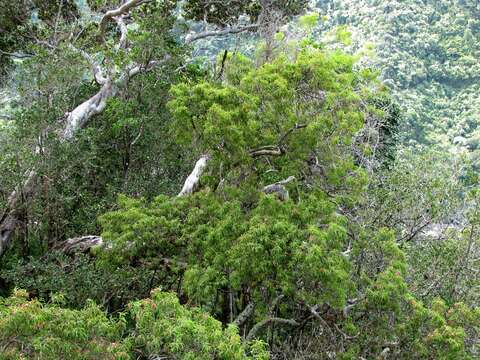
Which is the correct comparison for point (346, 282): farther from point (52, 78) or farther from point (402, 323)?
point (52, 78)

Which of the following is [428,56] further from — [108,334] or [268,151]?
[108,334]

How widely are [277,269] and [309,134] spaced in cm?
291

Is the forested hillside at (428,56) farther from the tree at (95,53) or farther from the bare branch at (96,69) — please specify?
the bare branch at (96,69)

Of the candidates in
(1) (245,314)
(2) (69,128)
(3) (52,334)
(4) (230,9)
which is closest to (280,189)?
(1) (245,314)

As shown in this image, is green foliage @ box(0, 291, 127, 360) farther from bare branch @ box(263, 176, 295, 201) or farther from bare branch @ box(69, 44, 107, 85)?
bare branch @ box(69, 44, 107, 85)

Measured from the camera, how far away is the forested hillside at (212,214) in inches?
276

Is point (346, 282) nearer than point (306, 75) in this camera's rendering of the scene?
Yes

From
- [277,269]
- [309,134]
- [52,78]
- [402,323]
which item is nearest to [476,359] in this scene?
[402,323]

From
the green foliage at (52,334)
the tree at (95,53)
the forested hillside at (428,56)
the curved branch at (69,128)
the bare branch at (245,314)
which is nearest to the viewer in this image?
the green foliage at (52,334)

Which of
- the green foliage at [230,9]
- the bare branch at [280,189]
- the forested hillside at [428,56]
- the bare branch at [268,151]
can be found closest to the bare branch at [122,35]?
the green foliage at [230,9]

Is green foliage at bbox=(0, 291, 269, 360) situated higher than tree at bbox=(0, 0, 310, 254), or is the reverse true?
tree at bbox=(0, 0, 310, 254)

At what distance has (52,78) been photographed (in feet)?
35.9

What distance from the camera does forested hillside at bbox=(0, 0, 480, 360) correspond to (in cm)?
702

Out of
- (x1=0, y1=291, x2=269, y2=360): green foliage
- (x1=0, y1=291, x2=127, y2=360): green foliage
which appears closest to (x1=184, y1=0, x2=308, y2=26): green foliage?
(x1=0, y1=291, x2=269, y2=360): green foliage
